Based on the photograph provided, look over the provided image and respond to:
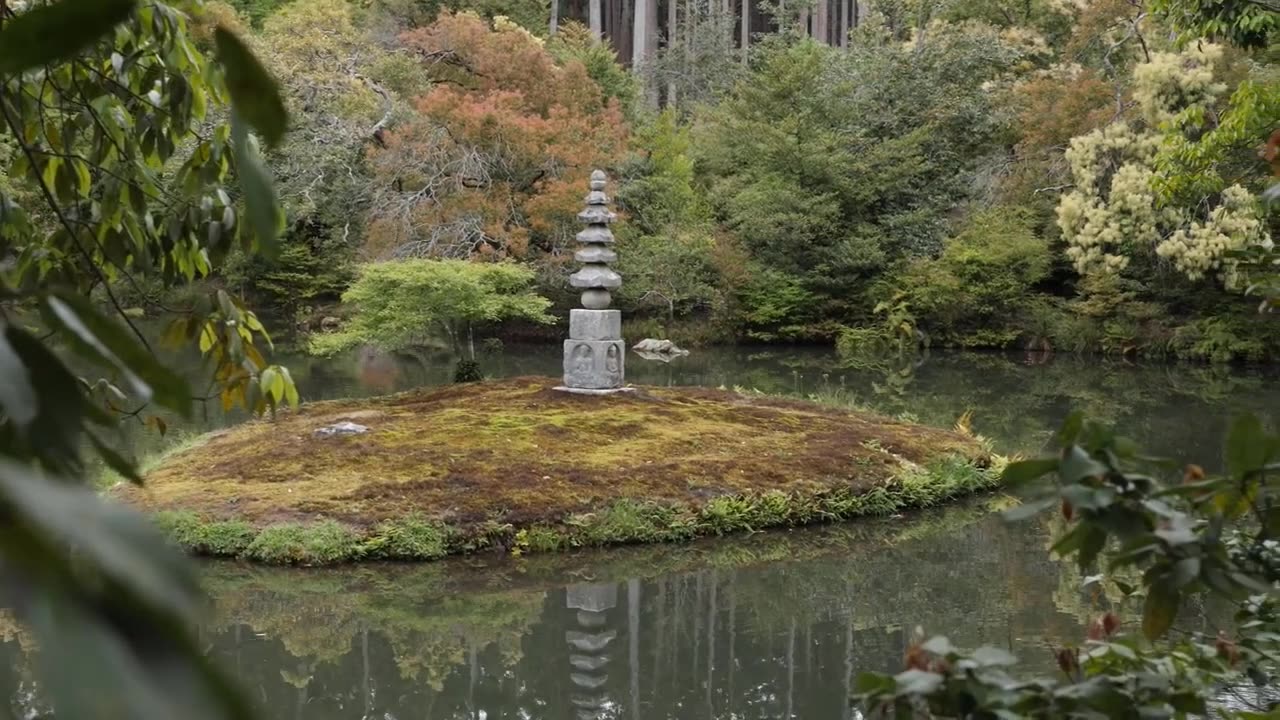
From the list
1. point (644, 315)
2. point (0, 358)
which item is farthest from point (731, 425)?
point (644, 315)

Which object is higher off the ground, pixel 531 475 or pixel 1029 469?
pixel 1029 469

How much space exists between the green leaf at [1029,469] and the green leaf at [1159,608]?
170mm

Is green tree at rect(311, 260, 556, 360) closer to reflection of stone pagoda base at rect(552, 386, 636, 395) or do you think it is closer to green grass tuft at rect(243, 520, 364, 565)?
reflection of stone pagoda base at rect(552, 386, 636, 395)

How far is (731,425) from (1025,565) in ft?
8.18

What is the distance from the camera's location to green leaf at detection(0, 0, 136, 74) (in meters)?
0.31

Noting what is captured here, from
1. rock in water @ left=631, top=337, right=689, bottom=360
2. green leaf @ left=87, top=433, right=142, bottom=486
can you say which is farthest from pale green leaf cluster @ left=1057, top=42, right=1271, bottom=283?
green leaf @ left=87, top=433, right=142, bottom=486

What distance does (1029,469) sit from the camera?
2.36 feet

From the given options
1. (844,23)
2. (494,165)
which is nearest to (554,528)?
(494,165)

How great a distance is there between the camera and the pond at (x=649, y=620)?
12.8 ft

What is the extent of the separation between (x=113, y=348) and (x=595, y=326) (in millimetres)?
7781

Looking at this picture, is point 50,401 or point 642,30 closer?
point 50,401

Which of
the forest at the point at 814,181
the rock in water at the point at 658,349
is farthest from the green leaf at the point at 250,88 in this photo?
the rock in water at the point at 658,349

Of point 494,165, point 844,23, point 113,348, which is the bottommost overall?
point 113,348

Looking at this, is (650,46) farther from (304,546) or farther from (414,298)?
(304,546)
